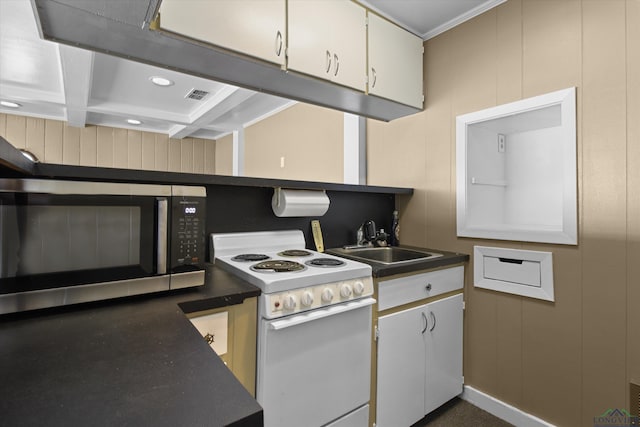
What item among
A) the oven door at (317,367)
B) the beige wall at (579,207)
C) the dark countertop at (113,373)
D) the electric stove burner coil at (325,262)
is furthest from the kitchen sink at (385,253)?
the dark countertop at (113,373)

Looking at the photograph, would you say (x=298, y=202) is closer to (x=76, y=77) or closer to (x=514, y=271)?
(x=514, y=271)

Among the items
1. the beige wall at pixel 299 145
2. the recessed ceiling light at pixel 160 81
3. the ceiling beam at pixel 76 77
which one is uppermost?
the recessed ceiling light at pixel 160 81

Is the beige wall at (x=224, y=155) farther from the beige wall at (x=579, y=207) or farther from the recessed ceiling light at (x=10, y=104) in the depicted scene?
the beige wall at (x=579, y=207)

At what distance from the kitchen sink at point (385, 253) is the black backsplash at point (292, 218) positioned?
135mm

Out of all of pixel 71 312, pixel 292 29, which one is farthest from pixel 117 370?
pixel 292 29

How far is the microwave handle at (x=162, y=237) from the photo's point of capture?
1034mm

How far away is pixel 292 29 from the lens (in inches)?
59.0

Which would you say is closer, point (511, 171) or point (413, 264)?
point (413, 264)

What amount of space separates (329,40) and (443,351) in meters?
1.81

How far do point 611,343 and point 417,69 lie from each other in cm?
184

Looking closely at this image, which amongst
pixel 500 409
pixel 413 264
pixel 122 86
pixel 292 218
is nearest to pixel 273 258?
pixel 292 218

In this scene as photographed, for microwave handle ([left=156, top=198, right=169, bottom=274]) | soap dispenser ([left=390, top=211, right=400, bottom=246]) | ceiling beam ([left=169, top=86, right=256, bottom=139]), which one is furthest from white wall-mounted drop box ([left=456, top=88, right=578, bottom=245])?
ceiling beam ([left=169, top=86, right=256, bottom=139])

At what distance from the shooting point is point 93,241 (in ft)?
A: 3.11

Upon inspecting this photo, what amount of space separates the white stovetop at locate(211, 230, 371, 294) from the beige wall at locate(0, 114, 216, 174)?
4118mm
